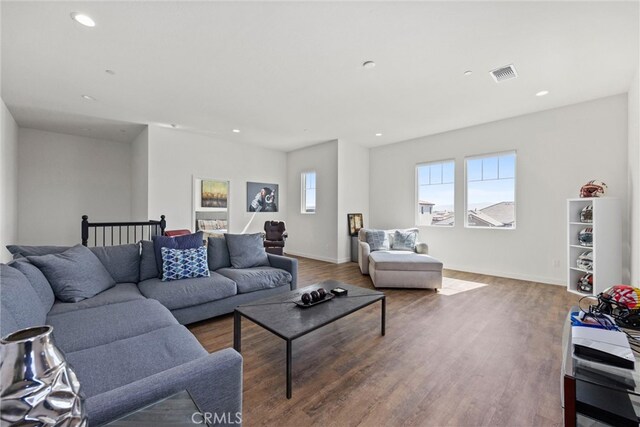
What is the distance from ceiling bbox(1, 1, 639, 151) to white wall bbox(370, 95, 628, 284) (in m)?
0.32

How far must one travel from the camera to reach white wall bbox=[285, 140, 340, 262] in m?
6.02

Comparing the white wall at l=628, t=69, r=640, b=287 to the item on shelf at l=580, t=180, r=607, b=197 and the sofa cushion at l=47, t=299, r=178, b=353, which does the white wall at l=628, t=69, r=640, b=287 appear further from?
the sofa cushion at l=47, t=299, r=178, b=353

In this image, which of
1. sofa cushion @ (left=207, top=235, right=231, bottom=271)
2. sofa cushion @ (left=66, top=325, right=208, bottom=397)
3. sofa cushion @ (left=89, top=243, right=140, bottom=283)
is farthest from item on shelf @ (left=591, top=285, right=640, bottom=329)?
sofa cushion @ (left=89, top=243, right=140, bottom=283)

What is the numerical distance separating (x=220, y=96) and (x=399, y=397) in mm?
3905

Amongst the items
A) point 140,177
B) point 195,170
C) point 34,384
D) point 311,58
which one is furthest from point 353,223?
point 34,384

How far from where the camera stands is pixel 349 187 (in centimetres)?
616

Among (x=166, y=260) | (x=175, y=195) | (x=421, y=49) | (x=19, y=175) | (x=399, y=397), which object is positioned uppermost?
(x=421, y=49)

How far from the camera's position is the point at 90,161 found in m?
5.90

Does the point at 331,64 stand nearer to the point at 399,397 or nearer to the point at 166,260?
the point at 166,260

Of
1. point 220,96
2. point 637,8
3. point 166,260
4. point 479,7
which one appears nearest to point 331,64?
point 479,7

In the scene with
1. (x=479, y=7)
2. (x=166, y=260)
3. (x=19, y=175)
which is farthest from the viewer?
(x=19, y=175)

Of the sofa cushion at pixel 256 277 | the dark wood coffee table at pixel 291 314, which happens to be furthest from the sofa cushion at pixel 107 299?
the dark wood coffee table at pixel 291 314

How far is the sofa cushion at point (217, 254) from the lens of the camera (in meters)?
3.25

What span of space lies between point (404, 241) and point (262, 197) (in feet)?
12.0
